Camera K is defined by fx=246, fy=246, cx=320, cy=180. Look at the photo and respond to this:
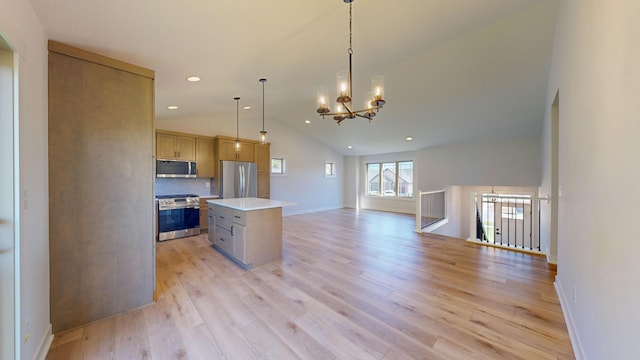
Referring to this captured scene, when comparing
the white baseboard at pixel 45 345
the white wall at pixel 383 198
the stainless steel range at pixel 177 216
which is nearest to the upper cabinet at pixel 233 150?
the stainless steel range at pixel 177 216

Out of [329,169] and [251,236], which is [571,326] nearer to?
[251,236]

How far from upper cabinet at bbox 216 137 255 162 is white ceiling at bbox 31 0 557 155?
2.92 feet

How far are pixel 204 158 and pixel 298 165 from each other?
3141 millimetres

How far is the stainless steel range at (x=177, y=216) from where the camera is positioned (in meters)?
4.79

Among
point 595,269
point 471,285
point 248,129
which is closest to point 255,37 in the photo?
point 595,269

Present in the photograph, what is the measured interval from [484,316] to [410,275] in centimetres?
98

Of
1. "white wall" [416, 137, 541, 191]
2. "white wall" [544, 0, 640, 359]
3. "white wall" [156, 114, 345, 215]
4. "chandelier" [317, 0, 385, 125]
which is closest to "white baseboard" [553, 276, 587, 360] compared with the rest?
"white wall" [544, 0, 640, 359]

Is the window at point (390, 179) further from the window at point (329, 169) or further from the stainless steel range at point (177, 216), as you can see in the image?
the stainless steel range at point (177, 216)

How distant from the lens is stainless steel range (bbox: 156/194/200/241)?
15.7ft

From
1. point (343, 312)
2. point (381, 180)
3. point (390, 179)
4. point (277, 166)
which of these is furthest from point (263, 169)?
point (343, 312)

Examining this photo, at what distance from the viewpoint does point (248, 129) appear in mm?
6816

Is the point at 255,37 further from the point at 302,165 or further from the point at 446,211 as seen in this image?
the point at 446,211

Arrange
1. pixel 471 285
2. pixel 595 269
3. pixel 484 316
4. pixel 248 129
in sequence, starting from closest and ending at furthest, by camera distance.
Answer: pixel 595 269, pixel 484 316, pixel 471 285, pixel 248 129

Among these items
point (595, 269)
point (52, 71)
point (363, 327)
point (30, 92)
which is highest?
point (52, 71)
